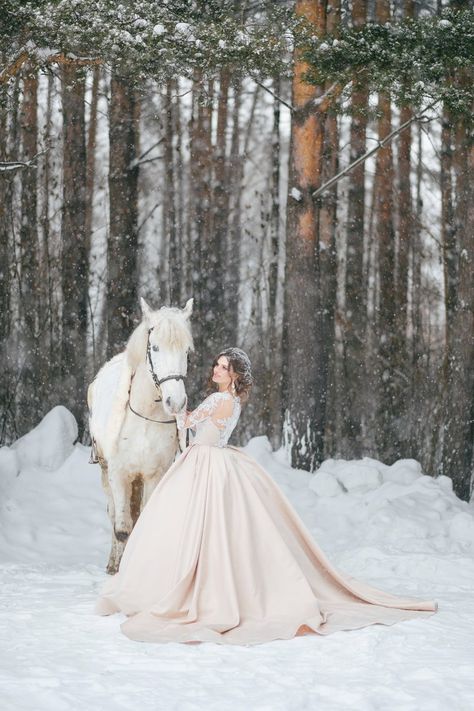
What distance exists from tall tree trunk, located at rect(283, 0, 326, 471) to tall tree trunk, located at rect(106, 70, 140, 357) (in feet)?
8.68

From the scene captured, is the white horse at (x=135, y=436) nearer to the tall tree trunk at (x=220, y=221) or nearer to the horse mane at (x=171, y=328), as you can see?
the horse mane at (x=171, y=328)

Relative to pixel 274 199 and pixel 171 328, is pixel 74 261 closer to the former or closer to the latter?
pixel 274 199

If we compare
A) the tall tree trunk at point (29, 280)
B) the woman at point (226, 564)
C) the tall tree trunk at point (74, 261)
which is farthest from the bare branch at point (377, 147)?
the woman at point (226, 564)

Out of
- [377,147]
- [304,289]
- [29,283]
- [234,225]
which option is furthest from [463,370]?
[234,225]

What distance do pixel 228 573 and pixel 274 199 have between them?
1315 centimetres

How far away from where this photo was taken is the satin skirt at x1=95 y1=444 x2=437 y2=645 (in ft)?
18.7

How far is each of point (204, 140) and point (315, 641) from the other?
14380mm

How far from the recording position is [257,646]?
213 inches

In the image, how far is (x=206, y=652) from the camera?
208 inches

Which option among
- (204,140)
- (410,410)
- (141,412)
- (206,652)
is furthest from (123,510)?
(204,140)

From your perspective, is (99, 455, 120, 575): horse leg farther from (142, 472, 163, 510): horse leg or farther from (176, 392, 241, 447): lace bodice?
(176, 392, 241, 447): lace bodice

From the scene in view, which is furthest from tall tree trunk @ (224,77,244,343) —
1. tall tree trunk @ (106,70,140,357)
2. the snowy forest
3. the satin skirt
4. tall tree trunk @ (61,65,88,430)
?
the satin skirt

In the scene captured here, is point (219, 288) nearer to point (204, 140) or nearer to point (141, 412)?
point (204, 140)

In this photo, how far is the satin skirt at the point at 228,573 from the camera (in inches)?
224
